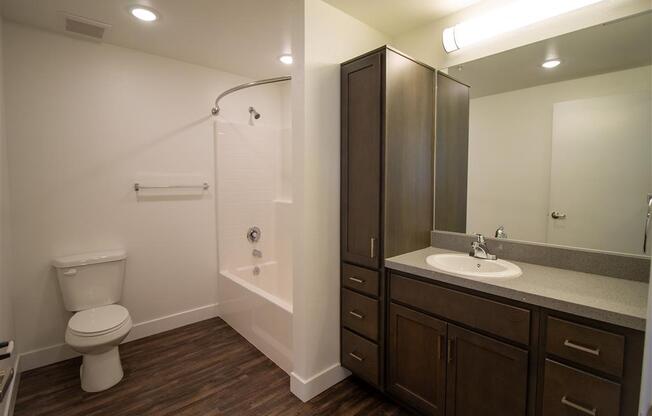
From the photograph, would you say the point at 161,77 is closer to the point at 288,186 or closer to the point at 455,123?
the point at 288,186

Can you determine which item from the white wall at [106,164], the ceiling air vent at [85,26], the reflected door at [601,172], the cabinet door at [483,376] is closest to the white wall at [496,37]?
the reflected door at [601,172]

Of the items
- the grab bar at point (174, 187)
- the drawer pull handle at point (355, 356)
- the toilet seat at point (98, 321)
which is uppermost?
the grab bar at point (174, 187)

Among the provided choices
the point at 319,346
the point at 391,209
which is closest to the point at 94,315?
the point at 319,346

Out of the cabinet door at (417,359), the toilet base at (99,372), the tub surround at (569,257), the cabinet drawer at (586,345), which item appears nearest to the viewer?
the cabinet drawer at (586,345)

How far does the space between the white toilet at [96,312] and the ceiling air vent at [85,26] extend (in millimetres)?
1598

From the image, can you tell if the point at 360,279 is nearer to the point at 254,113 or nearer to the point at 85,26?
the point at 254,113

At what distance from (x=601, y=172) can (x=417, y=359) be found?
1321mm

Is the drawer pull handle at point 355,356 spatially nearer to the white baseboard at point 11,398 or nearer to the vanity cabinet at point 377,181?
the vanity cabinet at point 377,181

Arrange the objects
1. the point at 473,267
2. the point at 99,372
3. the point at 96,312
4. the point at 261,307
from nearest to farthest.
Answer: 1. the point at 473,267
2. the point at 99,372
3. the point at 96,312
4. the point at 261,307

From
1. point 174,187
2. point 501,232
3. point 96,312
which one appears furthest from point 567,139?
point 96,312

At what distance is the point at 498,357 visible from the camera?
4.45ft

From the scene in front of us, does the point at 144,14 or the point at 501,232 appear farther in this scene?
the point at 144,14

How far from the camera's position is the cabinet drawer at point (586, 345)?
1073 millimetres

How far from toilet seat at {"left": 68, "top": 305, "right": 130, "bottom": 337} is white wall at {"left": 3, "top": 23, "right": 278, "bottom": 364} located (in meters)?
0.37
